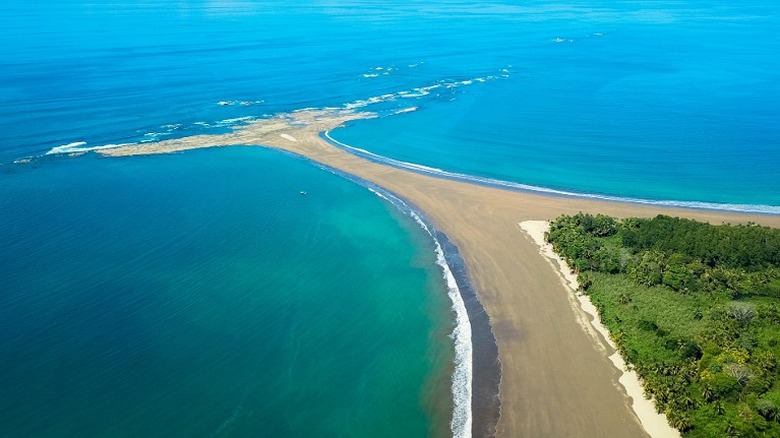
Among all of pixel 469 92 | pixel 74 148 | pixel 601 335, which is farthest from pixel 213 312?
pixel 469 92

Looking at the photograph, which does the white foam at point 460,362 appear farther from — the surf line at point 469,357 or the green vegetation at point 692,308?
the green vegetation at point 692,308

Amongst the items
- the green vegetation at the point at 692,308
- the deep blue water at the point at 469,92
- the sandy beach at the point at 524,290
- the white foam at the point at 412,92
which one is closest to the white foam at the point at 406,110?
the deep blue water at the point at 469,92

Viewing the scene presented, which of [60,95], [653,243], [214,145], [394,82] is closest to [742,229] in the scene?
[653,243]

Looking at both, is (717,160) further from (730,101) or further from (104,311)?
(104,311)

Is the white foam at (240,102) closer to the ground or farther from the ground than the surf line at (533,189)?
farther from the ground

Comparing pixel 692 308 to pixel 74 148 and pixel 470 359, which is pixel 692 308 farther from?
pixel 74 148

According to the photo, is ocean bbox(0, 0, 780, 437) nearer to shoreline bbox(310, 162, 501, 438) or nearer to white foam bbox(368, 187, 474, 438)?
white foam bbox(368, 187, 474, 438)

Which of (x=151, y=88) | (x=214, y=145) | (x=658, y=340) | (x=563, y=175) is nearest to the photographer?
(x=658, y=340)
